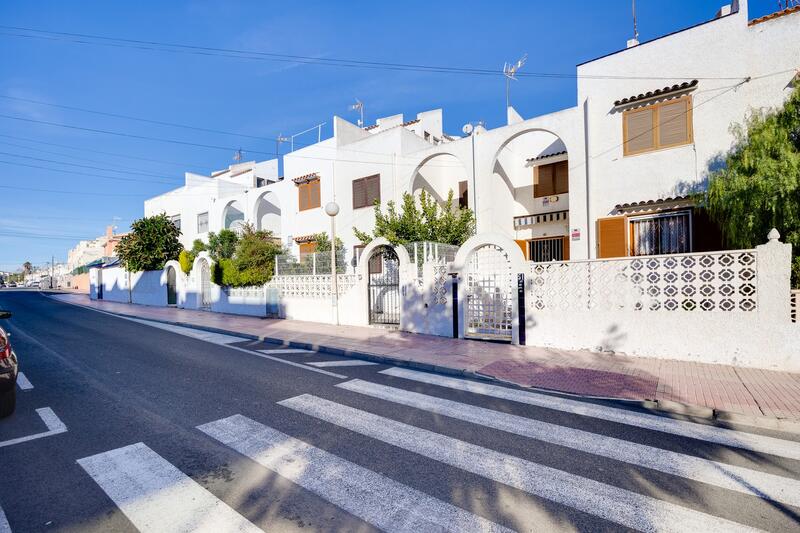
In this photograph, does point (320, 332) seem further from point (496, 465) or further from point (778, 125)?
point (778, 125)

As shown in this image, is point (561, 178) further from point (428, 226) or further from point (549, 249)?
point (428, 226)

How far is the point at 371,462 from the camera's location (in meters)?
3.69

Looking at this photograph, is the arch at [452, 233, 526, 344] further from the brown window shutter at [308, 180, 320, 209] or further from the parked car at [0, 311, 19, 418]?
the brown window shutter at [308, 180, 320, 209]

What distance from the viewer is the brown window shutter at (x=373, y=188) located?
18.4 meters

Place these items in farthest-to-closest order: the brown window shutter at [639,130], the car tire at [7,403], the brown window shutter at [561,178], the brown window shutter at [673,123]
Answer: the brown window shutter at [561,178] → the brown window shutter at [639,130] → the brown window shutter at [673,123] → the car tire at [7,403]

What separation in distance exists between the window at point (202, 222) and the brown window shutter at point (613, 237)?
993 inches

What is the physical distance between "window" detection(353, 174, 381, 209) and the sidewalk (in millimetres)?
8910

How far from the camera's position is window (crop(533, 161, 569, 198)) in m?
16.1

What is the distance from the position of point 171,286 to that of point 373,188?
13895 millimetres

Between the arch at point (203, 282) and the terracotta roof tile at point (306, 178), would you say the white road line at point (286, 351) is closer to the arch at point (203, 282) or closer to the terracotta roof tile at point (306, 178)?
the arch at point (203, 282)

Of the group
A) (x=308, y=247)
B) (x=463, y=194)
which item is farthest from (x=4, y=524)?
(x=308, y=247)

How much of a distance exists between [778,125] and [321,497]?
36.8 feet

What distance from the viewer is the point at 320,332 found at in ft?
39.7

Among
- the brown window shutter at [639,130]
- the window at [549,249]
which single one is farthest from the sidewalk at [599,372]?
the window at [549,249]
